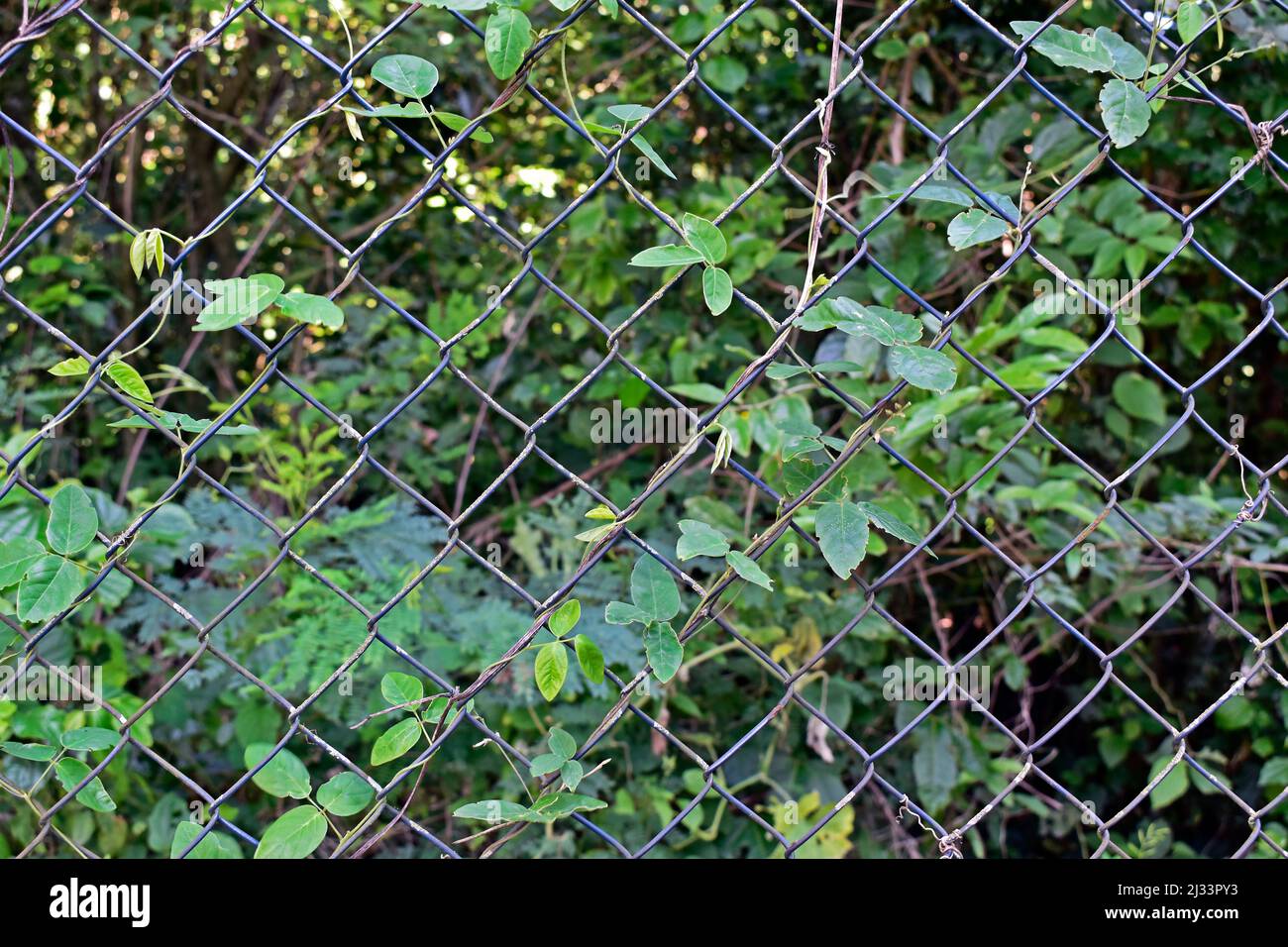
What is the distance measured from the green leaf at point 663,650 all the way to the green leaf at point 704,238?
0.34 meters

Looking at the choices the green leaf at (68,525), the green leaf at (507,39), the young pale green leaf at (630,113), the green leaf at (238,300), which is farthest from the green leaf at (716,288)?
the green leaf at (68,525)

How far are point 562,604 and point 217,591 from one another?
1.19 meters

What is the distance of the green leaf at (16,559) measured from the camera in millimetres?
914

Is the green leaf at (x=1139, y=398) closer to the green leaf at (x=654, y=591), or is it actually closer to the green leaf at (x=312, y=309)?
the green leaf at (x=654, y=591)

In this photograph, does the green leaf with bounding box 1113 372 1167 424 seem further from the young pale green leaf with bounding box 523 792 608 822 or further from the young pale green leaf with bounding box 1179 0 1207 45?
the young pale green leaf with bounding box 523 792 608 822

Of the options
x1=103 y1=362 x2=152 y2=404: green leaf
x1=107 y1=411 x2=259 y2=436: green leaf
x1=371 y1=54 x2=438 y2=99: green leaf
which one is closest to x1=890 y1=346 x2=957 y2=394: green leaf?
x1=371 y1=54 x2=438 y2=99: green leaf

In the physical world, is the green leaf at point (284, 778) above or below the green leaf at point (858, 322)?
below

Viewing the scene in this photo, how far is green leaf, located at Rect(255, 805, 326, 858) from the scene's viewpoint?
0.94 m

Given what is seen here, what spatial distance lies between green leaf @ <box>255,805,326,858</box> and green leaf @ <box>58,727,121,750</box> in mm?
163

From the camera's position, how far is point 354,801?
0.96m

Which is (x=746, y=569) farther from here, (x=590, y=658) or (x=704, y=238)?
(x=704, y=238)
